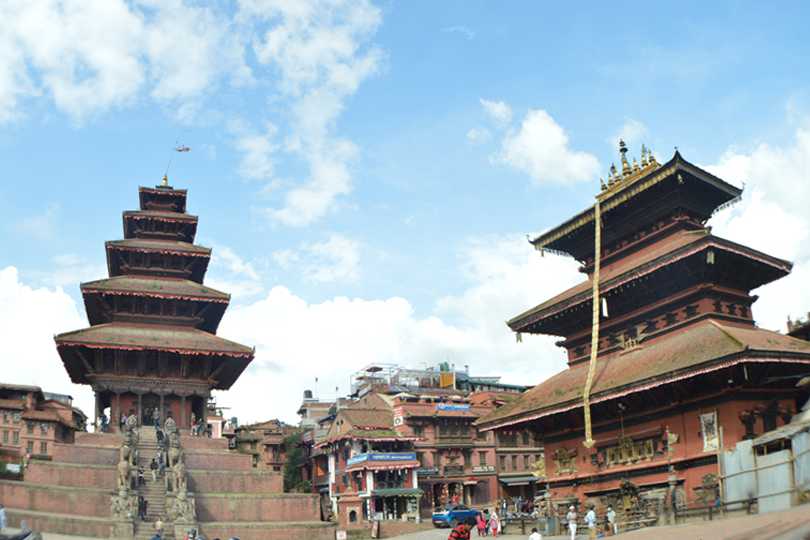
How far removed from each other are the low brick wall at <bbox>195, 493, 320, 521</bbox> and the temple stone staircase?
176 cm

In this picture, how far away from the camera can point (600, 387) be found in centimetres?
3091

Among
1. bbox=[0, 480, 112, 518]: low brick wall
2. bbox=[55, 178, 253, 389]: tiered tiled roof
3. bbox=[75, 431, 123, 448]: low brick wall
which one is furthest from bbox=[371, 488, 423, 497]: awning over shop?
bbox=[0, 480, 112, 518]: low brick wall

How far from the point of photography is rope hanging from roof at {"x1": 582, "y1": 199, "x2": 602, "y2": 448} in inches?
1218

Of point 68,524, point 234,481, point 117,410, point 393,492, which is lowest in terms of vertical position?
point 393,492

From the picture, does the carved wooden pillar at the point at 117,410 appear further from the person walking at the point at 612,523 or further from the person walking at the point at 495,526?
the person walking at the point at 612,523

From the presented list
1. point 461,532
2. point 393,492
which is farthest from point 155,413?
point 461,532

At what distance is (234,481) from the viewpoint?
39312mm

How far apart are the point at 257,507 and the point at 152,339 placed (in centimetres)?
1206

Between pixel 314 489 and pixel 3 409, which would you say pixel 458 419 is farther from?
pixel 3 409

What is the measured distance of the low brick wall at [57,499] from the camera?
34281mm

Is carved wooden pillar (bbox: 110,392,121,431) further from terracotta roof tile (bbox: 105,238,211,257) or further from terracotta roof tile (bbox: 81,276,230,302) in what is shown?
terracotta roof tile (bbox: 105,238,211,257)

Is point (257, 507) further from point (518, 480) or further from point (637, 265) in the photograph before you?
point (518, 480)

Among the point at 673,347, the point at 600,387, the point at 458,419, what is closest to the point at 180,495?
the point at 600,387

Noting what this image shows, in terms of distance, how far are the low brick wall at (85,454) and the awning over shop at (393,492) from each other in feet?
99.4
